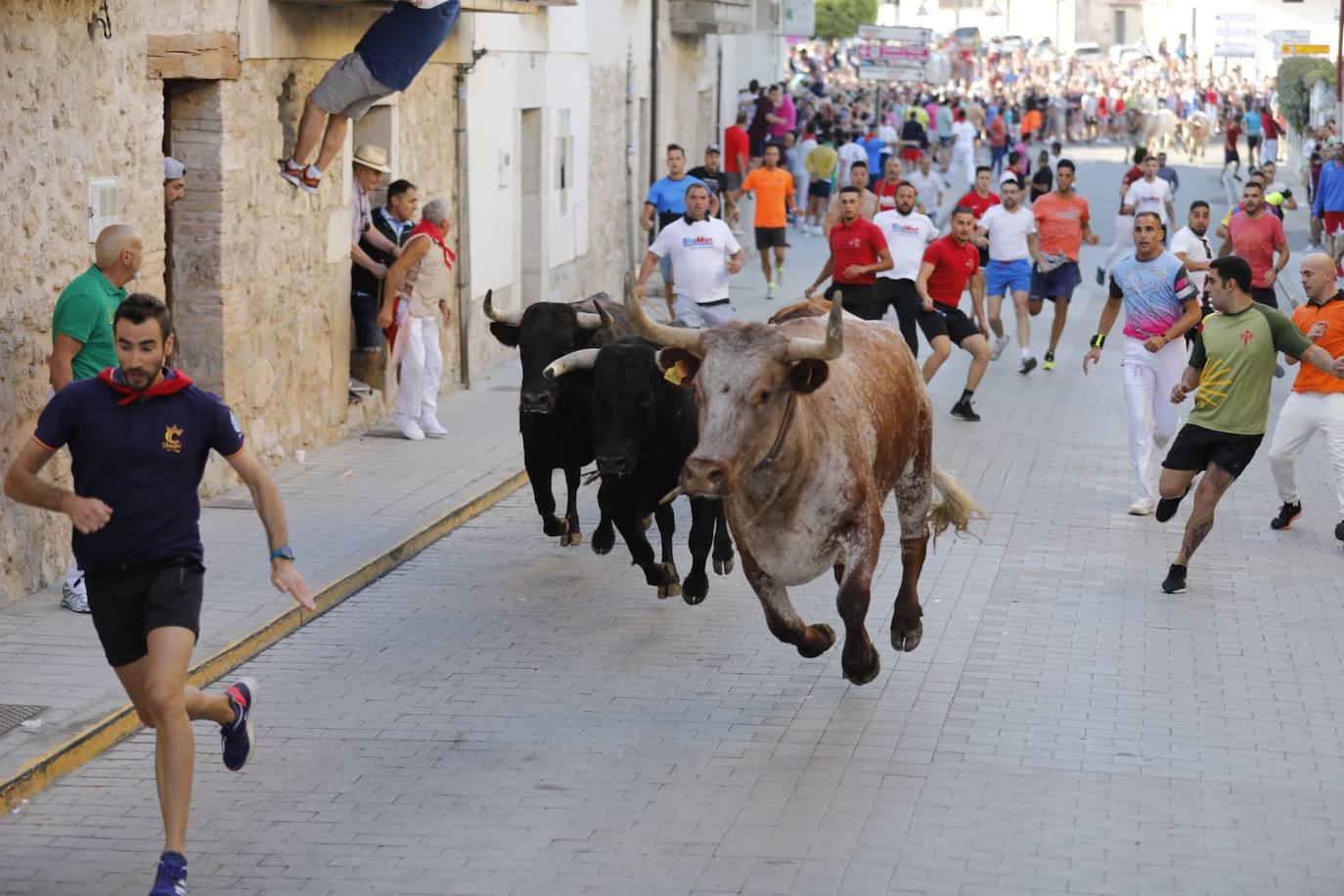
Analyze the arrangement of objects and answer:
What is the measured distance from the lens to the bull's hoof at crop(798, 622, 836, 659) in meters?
8.91

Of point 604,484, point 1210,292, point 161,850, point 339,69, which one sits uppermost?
point 339,69

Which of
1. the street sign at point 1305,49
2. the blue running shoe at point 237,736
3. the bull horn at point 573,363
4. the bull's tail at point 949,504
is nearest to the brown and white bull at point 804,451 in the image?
the bull's tail at point 949,504

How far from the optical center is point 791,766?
319 inches

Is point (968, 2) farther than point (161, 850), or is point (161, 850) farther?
point (968, 2)

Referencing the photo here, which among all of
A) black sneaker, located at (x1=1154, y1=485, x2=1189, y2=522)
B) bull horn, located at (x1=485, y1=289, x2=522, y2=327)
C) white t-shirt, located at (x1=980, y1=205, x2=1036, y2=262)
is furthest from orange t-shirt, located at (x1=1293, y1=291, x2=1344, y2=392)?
white t-shirt, located at (x1=980, y1=205, x2=1036, y2=262)

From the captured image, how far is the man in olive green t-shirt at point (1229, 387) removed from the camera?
11.3 m

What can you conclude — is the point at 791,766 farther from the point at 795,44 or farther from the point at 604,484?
the point at 795,44

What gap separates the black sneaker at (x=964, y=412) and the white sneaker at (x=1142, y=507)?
149 inches

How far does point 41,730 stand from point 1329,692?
5526 mm

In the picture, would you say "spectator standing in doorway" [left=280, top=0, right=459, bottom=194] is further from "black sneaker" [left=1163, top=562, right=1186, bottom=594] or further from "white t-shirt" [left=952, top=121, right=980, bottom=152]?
"white t-shirt" [left=952, top=121, right=980, bottom=152]

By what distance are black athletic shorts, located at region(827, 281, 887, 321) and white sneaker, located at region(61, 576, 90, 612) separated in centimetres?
795

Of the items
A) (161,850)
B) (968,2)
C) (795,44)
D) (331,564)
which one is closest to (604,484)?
(331,564)

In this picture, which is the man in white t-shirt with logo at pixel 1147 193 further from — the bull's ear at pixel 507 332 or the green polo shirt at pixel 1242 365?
the bull's ear at pixel 507 332

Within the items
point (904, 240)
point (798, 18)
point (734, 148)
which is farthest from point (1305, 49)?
point (904, 240)
